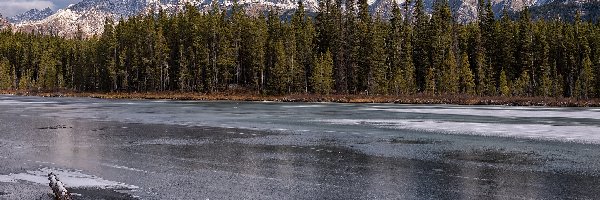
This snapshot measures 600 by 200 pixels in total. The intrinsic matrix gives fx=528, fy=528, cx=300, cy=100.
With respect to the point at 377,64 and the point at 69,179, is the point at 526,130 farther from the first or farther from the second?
the point at 377,64

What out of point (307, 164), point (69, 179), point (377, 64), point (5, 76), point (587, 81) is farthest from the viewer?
point (5, 76)

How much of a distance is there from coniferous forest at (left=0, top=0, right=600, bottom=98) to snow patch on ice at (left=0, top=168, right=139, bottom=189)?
7154 cm

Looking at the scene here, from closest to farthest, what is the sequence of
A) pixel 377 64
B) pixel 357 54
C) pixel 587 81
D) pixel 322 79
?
pixel 587 81 → pixel 322 79 → pixel 377 64 → pixel 357 54

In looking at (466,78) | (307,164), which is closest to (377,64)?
(466,78)

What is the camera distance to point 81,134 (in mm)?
22797

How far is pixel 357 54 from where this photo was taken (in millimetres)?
95688

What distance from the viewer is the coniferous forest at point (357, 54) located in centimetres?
8738

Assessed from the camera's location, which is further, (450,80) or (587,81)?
(587,81)

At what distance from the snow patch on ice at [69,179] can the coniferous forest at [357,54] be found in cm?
7154

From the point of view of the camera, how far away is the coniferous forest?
87.4 m

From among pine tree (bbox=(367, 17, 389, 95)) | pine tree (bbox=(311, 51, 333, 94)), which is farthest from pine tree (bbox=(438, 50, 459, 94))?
pine tree (bbox=(311, 51, 333, 94))

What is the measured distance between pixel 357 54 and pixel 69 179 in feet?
282

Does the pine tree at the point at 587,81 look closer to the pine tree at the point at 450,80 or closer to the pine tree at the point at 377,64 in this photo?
the pine tree at the point at 450,80

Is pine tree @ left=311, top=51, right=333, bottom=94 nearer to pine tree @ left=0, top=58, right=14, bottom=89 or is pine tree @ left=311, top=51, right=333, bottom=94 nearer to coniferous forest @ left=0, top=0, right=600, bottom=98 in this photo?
coniferous forest @ left=0, top=0, right=600, bottom=98
